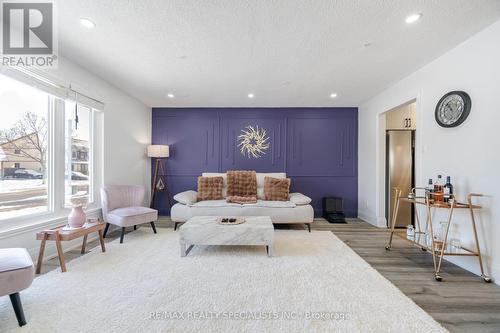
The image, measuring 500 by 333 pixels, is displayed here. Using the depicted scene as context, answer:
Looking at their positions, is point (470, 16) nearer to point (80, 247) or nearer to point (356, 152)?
point (356, 152)

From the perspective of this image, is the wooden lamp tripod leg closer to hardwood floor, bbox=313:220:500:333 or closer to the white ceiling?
the white ceiling

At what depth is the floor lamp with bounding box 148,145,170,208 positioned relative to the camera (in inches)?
171

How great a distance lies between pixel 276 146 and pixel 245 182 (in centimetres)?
118

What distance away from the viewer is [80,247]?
280 centimetres

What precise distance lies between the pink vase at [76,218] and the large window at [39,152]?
0.10 m

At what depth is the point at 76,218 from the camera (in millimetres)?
2322

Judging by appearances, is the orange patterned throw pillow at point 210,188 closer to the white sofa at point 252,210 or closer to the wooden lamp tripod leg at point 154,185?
the white sofa at point 252,210

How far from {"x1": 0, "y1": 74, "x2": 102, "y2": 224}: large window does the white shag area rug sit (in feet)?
2.90

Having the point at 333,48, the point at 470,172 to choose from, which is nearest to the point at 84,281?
the point at 333,48

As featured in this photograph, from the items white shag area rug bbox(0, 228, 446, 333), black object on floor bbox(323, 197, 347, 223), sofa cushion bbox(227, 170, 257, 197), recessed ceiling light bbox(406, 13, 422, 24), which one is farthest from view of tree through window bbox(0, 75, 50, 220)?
black object on floor bbox(323, 197, 347, 223)

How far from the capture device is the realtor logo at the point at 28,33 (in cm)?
185

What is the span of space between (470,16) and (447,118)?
3.35ft

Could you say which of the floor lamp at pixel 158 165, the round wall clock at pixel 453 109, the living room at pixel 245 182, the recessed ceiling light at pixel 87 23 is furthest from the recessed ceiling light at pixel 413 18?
the floor lamp at pixel 158 165

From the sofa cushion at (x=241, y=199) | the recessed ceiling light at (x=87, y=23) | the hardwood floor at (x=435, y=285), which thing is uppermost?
the recessed ceiling light at (x=87, y=23)
